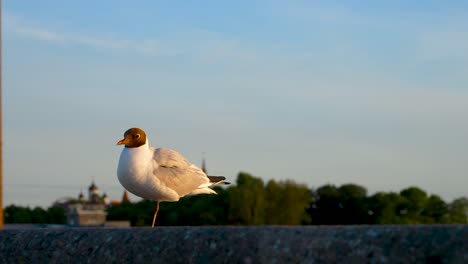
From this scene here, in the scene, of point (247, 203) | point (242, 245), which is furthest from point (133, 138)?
point (247, 203)

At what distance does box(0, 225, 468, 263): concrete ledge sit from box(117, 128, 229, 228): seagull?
2777mm

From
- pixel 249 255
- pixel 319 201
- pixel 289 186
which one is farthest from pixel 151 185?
pixel 319 201

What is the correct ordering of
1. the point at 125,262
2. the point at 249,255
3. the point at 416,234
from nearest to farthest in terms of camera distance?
the point at 416,234
the point at 249,255
the point at 125,262

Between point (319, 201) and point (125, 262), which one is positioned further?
point (319, 201)

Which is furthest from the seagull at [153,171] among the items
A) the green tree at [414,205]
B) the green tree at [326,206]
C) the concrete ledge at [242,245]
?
the green tree at [326,206]

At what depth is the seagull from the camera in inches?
300

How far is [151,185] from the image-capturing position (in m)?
7.89

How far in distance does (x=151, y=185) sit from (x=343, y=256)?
4128 millimetres

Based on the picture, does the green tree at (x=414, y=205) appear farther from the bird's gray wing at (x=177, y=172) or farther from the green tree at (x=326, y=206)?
the bird's gray wing at (x=177, y=172)

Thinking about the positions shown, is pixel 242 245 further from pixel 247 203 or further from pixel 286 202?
pixel 247 203

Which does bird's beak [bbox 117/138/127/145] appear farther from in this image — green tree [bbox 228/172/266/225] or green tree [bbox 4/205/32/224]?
green tree [bbox 4/205/32/224]

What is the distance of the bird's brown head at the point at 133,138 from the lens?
769 cm

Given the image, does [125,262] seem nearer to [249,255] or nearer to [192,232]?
[192,232]

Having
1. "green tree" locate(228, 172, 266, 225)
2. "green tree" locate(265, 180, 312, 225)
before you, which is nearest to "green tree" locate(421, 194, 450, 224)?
"green tree" locate(265, 180, 312, 225)
